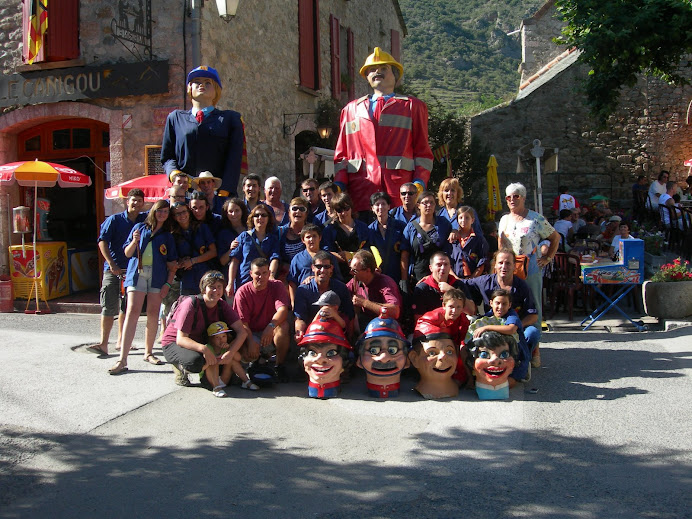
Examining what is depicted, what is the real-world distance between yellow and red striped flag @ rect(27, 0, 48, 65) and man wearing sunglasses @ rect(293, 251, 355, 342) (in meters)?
7.18

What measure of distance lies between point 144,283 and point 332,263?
1.71 metres

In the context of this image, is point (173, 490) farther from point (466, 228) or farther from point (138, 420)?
point (466, 228)

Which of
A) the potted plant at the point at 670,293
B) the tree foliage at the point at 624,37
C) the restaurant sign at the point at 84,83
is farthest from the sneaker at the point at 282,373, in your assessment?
the tree foliage at the point at 624,37

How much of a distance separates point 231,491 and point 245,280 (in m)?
2.59

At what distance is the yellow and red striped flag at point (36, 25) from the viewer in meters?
10.1

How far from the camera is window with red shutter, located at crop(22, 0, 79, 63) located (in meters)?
10.0

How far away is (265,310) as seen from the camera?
5555mm

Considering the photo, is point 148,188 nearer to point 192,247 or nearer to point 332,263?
point 192,247

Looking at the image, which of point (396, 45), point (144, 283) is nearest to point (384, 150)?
point (144, 283)

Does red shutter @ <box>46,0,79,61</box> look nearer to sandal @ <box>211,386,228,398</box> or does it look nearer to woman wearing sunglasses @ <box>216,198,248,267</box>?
woman wearing sunglasses @ <box>216,198,248,267</box>

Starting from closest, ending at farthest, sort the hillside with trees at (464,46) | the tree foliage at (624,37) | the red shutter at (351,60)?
the tree foliage at (624,37), the red shutter at (351,60), the hillside with trees at (464,46)

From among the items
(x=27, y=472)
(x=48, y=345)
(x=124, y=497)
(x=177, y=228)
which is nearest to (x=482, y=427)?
(x=124, y=497)

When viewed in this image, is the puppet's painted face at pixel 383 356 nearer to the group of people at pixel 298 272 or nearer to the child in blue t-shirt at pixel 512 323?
the group of people at pixel 298 272

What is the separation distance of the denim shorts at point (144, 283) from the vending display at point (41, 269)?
482cm
